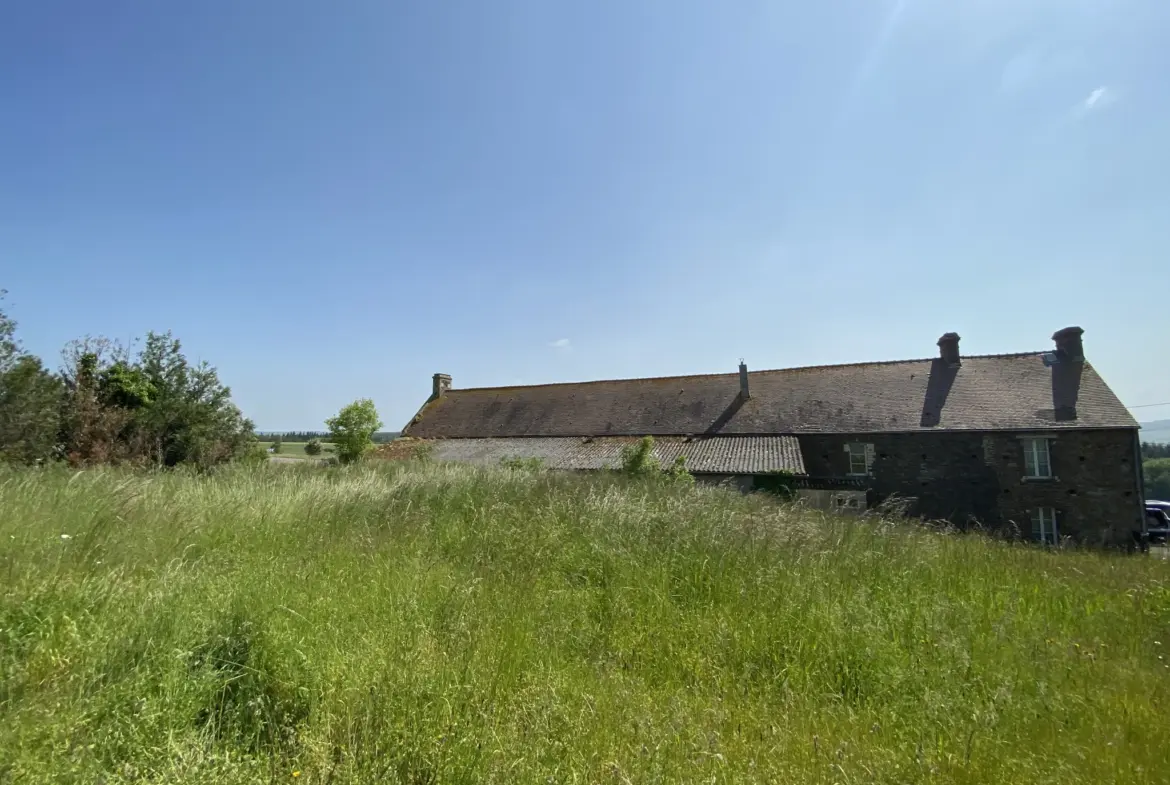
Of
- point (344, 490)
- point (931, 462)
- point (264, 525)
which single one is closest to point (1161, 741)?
point (264, 525)

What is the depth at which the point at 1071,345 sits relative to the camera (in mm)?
21812

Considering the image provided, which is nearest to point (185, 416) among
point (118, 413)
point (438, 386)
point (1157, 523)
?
point (118, 413)

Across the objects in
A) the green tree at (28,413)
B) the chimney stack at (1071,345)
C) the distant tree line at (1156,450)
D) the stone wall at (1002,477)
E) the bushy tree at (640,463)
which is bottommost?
the distant tree line at (1156,450)

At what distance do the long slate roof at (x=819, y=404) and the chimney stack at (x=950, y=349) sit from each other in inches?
14.2

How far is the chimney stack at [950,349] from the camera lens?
77.3ft

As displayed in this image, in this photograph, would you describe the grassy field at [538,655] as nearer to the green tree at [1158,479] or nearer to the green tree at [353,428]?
the green tree at [353,428]

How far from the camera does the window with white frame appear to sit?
19.1m

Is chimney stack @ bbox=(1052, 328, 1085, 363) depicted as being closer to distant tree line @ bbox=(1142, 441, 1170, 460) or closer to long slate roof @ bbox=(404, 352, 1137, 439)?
long slate roof @ bbox=(404, 352, 1137, 439)

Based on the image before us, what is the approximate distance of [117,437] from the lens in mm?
10375

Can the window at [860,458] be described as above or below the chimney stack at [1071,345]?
below

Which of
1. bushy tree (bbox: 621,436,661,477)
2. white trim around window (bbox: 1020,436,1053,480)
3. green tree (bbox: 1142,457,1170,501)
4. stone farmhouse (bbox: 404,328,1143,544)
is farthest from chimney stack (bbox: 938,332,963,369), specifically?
green tree (bbox: 1142,457,1170,501)

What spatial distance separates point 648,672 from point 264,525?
4.26 meters

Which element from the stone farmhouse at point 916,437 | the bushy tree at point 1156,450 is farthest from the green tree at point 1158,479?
the stone farmhouse at point 916,437

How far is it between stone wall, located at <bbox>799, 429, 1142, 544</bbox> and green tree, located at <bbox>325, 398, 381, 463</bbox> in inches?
934
